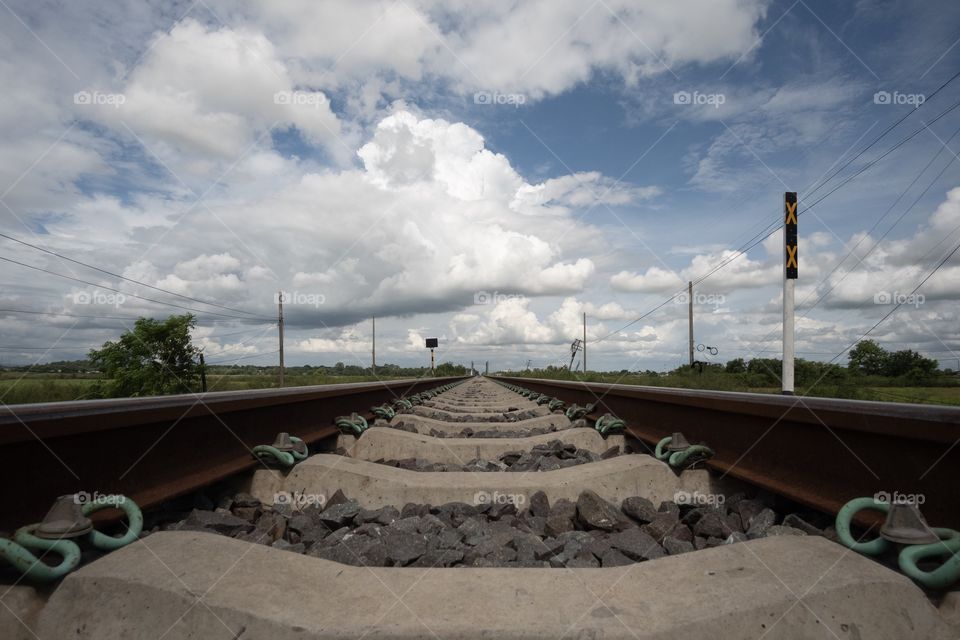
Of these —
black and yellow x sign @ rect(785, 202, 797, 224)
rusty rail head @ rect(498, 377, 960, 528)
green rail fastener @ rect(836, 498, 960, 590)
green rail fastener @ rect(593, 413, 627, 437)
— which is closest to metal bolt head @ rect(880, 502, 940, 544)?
green rail fastener @ rect(836, 498, 960, 590)

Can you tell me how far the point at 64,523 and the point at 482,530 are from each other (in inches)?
55.5

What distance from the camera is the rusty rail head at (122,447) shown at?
1854mm

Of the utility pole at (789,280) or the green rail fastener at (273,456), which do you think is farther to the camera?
the utility pole at (789,280)

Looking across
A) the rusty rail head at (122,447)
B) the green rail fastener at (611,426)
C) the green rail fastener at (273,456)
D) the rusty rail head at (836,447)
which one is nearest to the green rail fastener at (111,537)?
the rusty rail head at (122,447)

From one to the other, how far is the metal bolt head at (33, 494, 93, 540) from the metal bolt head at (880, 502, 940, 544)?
2.29 m

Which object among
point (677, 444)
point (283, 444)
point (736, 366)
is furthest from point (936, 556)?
point (736, 366)

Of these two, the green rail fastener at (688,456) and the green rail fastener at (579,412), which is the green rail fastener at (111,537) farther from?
the green rail fastener at (579,412)

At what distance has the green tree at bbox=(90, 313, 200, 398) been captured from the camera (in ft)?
64.2

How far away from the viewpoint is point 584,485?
9.60ft

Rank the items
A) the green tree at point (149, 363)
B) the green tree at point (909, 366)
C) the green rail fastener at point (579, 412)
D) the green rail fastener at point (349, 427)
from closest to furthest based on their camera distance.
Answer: the green rail fastener at point (349, 427) → the green rail fastener at point (579, 412) → the green tree at point (909, 366) → the green tree at point (149, 363)

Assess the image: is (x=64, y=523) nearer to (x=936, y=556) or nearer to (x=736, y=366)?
(x=936, y=556)

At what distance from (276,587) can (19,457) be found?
978 millimetres

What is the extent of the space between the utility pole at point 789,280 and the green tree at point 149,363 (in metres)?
17.5

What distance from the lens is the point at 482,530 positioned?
7.88ft
